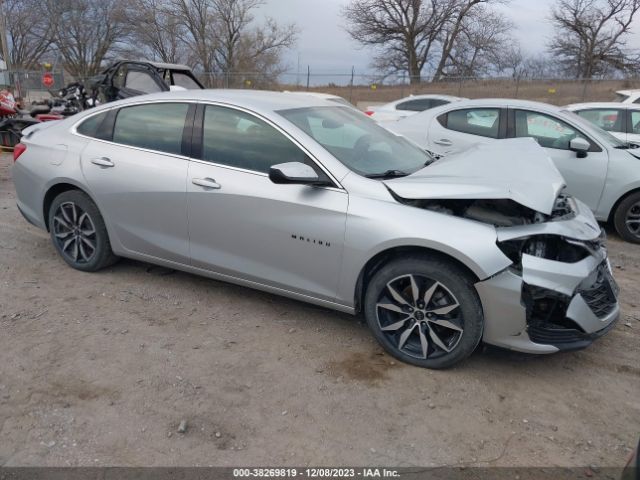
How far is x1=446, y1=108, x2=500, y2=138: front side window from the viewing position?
6.82 meters

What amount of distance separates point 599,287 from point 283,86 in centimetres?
2998

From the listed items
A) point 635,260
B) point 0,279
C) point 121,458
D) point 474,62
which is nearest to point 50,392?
point 121,458

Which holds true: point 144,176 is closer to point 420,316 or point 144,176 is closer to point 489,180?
point 420,316

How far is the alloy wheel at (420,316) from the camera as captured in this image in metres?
3.17

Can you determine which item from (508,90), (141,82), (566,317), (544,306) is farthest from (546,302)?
(508,90)

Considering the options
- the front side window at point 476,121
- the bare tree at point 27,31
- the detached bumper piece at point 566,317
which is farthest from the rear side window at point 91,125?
the bare tree at point 27,31

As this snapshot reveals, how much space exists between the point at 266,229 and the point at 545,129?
4.38 m

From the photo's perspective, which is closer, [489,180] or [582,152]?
[489,180]

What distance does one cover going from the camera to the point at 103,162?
4289 millimetres

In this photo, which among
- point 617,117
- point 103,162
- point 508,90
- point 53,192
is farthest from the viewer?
point 508,90

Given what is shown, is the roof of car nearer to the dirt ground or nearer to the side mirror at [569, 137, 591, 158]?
the dirt ground

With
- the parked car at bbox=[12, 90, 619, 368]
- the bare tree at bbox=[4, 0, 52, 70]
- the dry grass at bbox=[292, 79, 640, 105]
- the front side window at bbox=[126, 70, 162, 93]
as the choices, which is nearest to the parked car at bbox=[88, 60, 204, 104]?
the front side window at bbox=[126, 70, 162, 93]

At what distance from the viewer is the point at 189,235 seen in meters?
4.00

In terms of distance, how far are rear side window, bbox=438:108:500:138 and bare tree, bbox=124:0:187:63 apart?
32.7 metres
